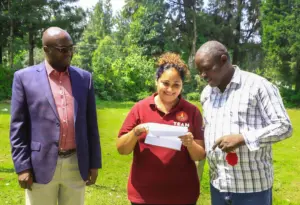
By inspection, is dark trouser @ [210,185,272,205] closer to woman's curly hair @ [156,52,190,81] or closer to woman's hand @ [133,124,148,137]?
woman's hand @ [133,124,148,137]

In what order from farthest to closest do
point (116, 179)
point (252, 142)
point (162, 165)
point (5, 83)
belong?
point (5, 83)
point (116, 179)
point (162, 165)
point (252, 142)

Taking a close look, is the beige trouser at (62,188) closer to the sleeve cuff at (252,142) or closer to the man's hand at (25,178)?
the man's hand at (25,178)

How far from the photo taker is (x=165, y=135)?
2.45 metres

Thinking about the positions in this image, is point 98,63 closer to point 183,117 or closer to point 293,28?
point 293,28

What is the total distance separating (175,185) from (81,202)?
78 centimetres

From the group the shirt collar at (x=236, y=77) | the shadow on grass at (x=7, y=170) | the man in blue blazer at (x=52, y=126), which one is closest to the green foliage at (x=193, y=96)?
the shadow on grass at (x=7, y=170)

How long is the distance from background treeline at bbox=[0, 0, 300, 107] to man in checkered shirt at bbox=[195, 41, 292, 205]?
1688 centimetres

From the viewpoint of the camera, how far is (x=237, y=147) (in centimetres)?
222

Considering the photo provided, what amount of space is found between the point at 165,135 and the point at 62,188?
3.09ft

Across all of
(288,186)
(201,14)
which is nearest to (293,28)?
(201,14)

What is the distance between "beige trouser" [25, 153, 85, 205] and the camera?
2.74 meters

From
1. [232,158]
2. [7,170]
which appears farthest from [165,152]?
[7,170]

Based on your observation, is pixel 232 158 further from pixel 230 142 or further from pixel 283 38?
pixel 283 38

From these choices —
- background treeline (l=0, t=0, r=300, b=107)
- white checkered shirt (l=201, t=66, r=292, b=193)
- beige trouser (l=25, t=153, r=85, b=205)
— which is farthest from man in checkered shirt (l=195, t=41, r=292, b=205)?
background treeline (l=0, t=0, r=300, b=107)
